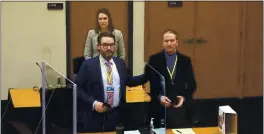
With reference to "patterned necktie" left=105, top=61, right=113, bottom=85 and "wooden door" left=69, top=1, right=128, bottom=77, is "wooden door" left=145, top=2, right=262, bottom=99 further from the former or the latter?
"patterned necktie" left=105, top=61, right=113, bottom=85

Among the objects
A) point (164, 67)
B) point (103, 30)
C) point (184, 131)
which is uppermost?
point (103, 30)

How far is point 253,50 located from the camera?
6734 millimetres

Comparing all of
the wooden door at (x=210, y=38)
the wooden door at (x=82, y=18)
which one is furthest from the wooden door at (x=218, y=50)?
the wooden door at (x=82, y=18)

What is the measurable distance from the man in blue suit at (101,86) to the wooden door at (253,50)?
3302 mm

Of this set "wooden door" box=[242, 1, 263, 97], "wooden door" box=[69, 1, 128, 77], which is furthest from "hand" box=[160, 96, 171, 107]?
"wooden door" box=[242, 1, 263, 97]

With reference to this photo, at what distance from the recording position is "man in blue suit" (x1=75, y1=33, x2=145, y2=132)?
147 inches

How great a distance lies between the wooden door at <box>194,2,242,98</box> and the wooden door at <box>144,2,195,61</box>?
13 centimetres

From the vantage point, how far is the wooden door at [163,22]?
6266mm

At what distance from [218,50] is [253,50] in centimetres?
52

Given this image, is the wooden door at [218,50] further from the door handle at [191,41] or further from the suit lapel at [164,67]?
the suit lapel at [164,67]

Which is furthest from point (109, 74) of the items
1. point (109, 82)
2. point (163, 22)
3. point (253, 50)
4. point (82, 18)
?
point (253, 50)

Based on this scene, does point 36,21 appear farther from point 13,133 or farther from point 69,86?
point 69,86

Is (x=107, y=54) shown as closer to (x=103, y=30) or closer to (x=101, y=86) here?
(x=101, y=86)

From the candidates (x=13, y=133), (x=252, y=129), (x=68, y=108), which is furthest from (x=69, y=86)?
(x=252, y=129)
